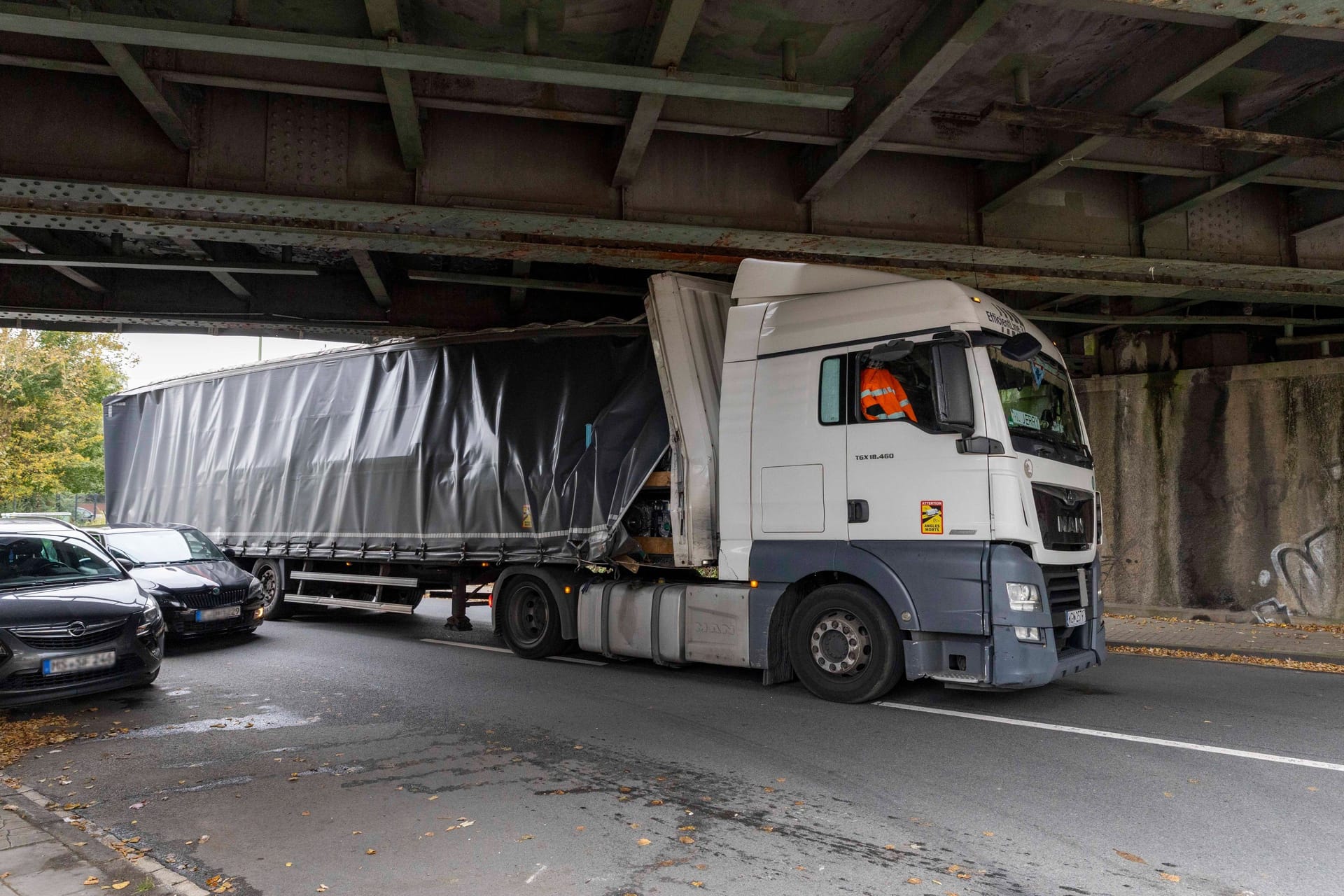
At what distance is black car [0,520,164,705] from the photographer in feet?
22.5

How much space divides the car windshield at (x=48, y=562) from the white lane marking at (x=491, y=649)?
3.75 meters

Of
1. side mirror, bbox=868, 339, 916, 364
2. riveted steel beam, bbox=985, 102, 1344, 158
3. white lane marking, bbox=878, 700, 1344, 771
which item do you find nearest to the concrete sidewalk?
white lane marking, bbox=878, 700, 1344, 771

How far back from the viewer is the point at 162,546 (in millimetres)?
11570

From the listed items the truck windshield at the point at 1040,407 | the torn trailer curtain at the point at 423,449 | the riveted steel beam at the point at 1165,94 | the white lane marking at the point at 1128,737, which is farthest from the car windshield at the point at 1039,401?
the torn trailer curtain at the point at 423,449

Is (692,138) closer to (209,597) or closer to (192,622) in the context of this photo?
(209,597)

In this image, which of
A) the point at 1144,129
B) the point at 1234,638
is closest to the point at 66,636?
the point at 1144,129

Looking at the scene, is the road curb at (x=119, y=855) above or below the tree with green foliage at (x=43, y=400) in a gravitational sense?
below

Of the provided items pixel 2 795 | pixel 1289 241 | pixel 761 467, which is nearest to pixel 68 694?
pixel 2 795

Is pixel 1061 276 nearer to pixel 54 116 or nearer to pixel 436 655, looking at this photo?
pixel 436 655

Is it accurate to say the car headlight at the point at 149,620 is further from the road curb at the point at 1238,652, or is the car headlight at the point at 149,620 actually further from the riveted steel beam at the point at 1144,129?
the road curb at the point at 1238,652

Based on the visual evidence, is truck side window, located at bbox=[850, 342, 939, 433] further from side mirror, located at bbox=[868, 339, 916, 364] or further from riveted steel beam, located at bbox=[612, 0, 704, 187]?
riveted steel beam, located at bbox=[612, 0, 704, 187]

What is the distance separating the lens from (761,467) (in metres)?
7.61

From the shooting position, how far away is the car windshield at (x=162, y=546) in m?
11.2

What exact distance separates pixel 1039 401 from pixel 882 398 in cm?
135
